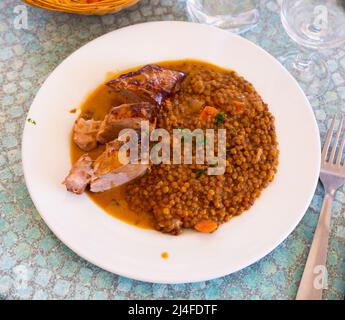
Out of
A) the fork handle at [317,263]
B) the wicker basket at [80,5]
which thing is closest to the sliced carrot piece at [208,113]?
the fork handle at [317,263]

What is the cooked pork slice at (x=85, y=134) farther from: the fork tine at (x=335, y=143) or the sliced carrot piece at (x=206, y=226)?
the fork tine at (x=335, y=143)

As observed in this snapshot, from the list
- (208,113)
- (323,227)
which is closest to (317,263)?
(323,227)

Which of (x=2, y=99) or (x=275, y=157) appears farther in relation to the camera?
(x=2, y=99)

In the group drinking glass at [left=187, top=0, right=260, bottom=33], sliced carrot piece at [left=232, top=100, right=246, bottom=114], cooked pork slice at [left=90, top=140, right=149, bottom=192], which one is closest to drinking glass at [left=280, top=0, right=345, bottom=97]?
drinking glass at [left=187, top=0, right=260, bottom=33]

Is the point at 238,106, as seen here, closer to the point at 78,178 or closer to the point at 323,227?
the point at 323,227

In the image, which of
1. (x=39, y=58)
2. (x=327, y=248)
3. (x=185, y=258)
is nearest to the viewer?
(x=185, y=258)

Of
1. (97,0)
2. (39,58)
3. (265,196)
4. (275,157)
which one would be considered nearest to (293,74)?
(275,157)

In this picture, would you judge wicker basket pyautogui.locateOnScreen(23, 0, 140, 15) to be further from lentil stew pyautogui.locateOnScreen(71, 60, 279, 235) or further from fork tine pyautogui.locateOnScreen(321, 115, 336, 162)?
fork tine pyautogui.locateOnScreen(321, 115, 336, 162)
